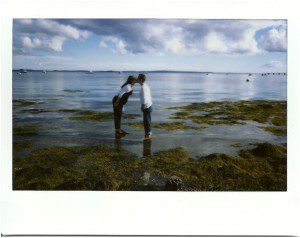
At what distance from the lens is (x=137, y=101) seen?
23.2 ft

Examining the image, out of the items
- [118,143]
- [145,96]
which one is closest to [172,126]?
[145,96]

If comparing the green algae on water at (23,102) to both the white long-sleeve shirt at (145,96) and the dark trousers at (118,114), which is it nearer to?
the dark trousers at (118,114)

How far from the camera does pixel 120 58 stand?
7.13 m

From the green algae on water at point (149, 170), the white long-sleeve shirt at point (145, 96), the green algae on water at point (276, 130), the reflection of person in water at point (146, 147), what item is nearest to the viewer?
the green algae on water at point (149, 170)

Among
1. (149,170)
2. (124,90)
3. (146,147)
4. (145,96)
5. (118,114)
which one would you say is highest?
(124,90)

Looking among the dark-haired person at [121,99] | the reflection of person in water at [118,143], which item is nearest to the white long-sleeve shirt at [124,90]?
the dark-haired person at [121,99]

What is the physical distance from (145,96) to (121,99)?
1.46 feet

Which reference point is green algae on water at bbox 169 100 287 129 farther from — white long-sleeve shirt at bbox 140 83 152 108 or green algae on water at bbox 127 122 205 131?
white long-sleeve shirt at bbox 140 83 152 108

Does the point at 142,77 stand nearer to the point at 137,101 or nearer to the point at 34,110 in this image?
the point at 137,101

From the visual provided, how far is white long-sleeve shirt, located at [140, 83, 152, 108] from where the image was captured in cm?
702

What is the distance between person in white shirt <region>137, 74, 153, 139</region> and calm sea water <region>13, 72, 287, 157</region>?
0.30ft

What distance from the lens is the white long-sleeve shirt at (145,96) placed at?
7.02m
